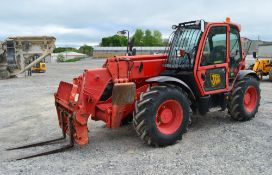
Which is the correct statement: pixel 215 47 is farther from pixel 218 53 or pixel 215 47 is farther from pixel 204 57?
pixel 204 57

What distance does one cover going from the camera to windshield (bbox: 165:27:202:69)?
7375 mm

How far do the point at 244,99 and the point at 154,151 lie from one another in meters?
3.23

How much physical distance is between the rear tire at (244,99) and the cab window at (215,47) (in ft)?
2.62

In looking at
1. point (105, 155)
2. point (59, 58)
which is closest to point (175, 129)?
point (105, 155)

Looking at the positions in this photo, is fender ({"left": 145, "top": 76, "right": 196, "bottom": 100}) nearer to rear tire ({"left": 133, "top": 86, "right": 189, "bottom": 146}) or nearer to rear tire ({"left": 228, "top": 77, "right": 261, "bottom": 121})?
rear tire ({"left": 133, "top": 86, "right": 189, "bottom": 146})

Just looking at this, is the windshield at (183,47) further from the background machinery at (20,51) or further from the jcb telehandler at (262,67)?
the background machinery at (20,51)

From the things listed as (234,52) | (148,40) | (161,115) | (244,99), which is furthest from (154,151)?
(148,40)

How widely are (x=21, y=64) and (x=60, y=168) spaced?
65.3 ft

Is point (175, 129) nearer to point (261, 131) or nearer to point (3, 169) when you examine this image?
point (261, 131)

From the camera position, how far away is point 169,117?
6766 mm

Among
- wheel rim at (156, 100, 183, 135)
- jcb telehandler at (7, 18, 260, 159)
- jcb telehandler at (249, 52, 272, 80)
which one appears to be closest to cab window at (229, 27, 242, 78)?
jcb telehandler at (7, 18, 260, 159)

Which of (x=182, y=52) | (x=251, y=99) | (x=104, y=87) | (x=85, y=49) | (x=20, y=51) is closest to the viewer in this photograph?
(x=104, y=87)

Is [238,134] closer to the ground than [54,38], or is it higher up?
closer to the ground

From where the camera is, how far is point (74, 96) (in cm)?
648
